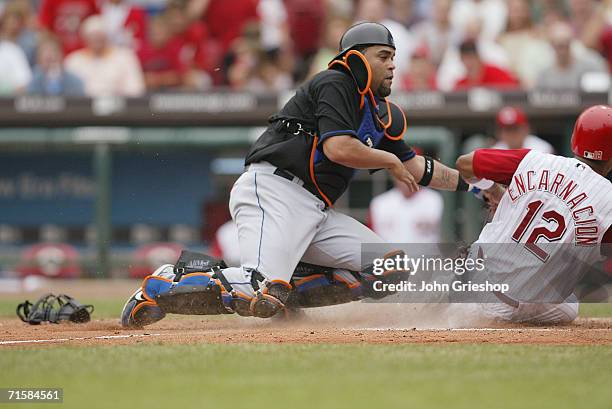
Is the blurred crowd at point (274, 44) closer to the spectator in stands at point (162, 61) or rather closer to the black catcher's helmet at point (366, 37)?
the spectator in stands at point (162, 61)

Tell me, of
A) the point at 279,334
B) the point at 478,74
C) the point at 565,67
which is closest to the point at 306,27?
the point at 478,74

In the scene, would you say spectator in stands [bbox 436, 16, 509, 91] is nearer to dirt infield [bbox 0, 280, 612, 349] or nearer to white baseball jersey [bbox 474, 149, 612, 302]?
dirt infield [bbox 0, 280, 612, 349]

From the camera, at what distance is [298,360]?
4.41 m

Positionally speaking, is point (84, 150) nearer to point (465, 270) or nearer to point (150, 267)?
point (150, 267)

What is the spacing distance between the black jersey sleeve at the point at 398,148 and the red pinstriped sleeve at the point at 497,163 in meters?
0.53

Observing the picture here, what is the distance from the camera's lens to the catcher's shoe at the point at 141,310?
5.75 meters

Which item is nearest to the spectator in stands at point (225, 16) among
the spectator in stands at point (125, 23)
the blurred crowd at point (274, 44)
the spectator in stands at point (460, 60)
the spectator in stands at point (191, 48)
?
the blurred crowd at point (274, 44)

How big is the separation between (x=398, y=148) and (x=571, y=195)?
110cm

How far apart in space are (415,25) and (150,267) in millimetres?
4511

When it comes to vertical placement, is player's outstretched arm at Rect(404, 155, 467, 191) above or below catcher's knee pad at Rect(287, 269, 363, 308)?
above

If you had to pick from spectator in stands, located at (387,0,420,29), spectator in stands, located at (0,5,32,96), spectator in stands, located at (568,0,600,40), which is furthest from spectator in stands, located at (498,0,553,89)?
spectator in stands, located at (0,5,32,96)

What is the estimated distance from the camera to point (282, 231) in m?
5.75

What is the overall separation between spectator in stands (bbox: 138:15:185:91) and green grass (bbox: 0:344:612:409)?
7103mm

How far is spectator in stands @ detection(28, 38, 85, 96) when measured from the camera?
1140 centimetres
